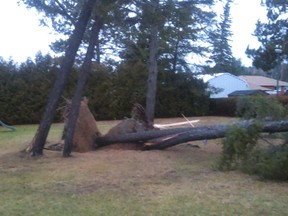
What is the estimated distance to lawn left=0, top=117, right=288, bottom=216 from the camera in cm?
631

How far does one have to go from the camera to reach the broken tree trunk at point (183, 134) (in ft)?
33.0

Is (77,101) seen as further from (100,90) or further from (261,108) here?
(100,90)

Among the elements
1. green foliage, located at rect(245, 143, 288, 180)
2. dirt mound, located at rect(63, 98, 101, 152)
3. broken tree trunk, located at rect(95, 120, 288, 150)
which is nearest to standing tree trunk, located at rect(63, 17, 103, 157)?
dirt mound, located at rect(63, 98, 101, 152)

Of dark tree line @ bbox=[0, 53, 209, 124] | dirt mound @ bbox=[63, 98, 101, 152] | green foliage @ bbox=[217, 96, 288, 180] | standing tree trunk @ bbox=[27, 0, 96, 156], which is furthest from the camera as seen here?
dark tree line @ bbox=[0, 53, 209, 124]

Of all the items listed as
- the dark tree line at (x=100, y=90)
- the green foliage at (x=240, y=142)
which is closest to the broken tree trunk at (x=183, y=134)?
the green foliage at (x=240, y=142)

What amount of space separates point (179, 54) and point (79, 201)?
952 inches

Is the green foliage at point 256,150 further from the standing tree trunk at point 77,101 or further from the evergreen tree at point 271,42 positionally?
the evergreen tree at point 271,42

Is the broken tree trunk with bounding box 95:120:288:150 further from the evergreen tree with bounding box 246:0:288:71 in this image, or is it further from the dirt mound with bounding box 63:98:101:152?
the evergreen tree with bounding box 246:0:288:71

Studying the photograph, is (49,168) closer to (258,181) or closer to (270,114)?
(258,181)

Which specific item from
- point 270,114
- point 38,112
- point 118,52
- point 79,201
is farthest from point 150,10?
point 118,52

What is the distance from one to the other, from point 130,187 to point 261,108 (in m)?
3.84

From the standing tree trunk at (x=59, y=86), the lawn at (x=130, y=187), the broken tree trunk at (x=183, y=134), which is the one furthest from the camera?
the standing tree trunk at (x=59, y=86)

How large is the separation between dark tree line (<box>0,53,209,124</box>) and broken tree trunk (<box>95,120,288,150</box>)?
1037cm

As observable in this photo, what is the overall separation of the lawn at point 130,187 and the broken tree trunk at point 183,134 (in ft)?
1.66
